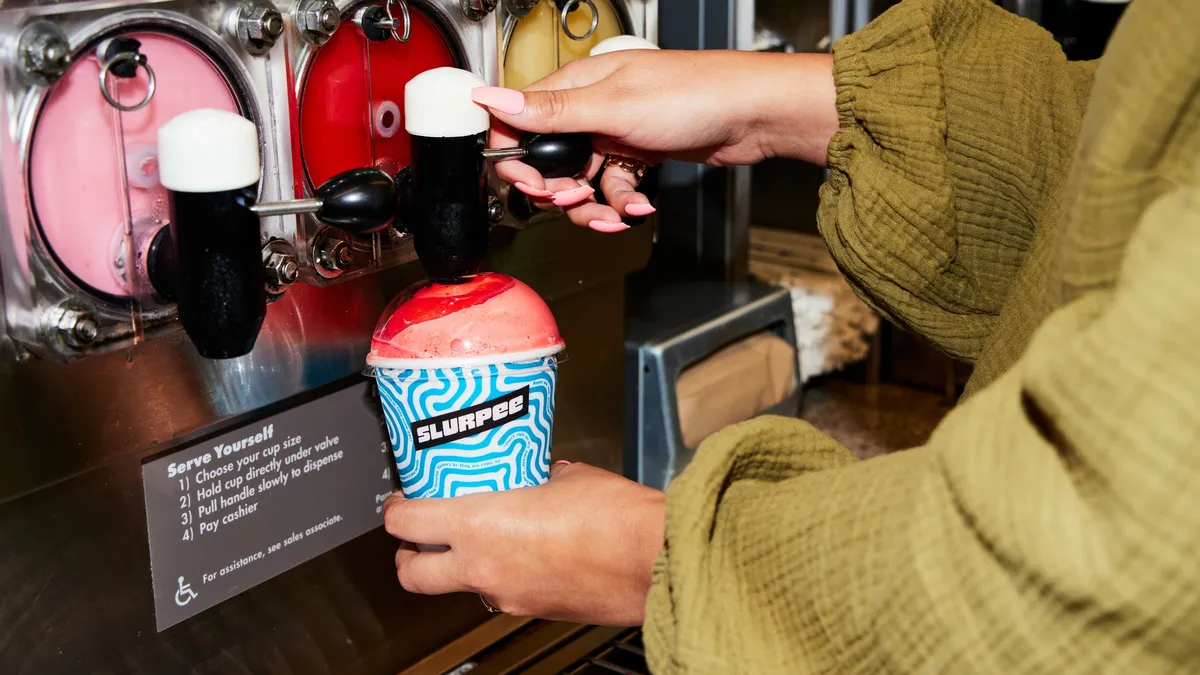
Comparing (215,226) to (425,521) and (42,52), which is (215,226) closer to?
(42,52)

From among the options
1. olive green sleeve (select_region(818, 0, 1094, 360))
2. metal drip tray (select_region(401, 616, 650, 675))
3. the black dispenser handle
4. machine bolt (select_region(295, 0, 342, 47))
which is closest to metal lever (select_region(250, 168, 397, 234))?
the black dispenser handle

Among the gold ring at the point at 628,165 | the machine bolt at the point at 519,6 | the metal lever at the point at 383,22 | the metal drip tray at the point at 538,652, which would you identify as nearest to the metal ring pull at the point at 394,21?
the metal lever at the point at 383,22

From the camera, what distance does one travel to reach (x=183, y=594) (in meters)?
0.76

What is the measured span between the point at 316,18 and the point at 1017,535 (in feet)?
1.65

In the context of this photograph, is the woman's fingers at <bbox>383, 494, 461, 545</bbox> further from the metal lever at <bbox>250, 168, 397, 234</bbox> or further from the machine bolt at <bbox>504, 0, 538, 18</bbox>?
the machine bolt at <bbox>504, 0, 538, 18</bbox>

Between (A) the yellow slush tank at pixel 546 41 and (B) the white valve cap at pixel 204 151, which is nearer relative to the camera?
(B) the white valve cap at pixel 204 151

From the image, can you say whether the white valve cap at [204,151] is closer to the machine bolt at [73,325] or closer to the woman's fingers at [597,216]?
the machine bolt at [73,325]

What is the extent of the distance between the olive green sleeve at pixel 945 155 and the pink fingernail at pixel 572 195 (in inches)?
7.1

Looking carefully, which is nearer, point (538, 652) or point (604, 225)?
point (604, 225)

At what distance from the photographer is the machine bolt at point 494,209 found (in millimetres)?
868

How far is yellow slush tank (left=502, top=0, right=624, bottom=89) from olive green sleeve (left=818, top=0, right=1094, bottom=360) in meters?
0.20

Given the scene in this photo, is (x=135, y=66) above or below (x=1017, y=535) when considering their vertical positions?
above

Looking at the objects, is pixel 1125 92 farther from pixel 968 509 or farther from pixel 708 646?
pixel 708 646

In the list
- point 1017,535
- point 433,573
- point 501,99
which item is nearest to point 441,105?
point 501,99
